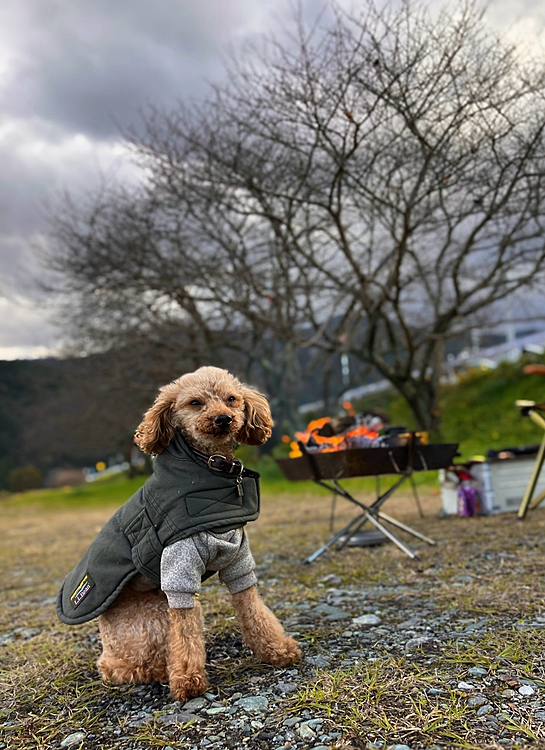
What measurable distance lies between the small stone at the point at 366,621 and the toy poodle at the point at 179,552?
633mm

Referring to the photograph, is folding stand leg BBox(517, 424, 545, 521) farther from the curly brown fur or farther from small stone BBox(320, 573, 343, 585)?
the curly brown fur

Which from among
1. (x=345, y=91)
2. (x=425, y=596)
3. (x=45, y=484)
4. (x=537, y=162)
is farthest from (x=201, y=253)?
(x=45, y=484)

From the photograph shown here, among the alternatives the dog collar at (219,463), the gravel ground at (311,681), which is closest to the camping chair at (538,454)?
the gravel ground at (311,681)

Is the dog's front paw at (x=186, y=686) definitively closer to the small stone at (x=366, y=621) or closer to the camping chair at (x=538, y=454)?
the small stone at (x=366, y=621)

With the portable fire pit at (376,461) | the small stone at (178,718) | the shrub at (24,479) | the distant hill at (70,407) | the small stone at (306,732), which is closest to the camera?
the small stone at (306,732)

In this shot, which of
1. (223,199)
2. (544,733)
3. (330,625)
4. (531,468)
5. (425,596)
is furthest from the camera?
(223,199)

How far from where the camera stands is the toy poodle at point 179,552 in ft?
8.89

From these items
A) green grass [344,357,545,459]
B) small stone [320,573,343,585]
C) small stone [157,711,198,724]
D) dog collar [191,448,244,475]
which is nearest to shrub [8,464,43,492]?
green grass [344,357,545,459]

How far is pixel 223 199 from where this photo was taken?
11148 millimetres

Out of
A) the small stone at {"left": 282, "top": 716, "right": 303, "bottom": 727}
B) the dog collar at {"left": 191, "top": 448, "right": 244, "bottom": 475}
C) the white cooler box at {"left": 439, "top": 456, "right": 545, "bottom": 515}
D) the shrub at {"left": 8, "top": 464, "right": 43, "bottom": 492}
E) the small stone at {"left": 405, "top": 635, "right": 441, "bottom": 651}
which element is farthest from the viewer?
the shrub at {"left": 8, "top": 464, "right": 43, "bottom": 492}

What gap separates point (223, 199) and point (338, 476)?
7.38 meters

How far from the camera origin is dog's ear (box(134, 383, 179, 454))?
2.86 m

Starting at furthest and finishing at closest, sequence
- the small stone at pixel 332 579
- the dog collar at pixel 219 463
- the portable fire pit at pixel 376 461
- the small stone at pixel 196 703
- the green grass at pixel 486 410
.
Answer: the green grass at pixel 486 410 < the portable fire pit at pixel 376 461 < the small stone at pixel 332 579 < the dog collar at pixel 219 463 < the small stone at pixel 196 703

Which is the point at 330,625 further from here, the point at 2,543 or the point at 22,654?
the point at 2,543
